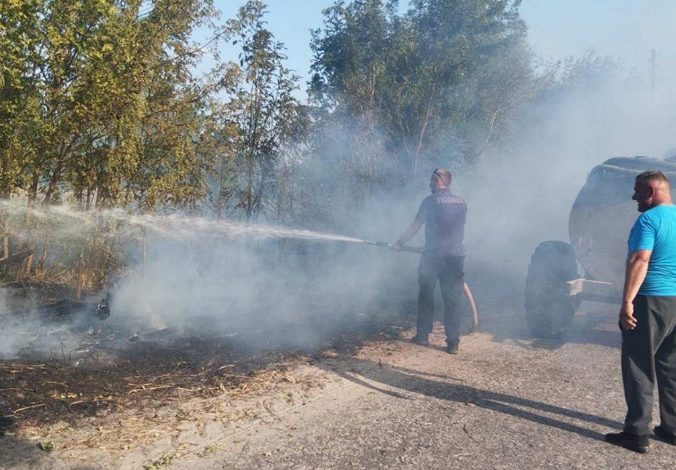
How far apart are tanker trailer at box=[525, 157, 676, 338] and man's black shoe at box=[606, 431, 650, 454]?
3018 mm

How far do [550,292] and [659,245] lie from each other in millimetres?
A: 3120

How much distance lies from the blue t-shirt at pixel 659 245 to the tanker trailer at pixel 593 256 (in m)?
2.69

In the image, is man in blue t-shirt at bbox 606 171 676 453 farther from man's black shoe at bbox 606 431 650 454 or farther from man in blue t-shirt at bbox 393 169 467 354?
man in blue t-shirt at bbox 393 169 467 354

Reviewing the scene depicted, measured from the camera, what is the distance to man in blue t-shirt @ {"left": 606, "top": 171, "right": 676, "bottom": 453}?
4.21 meters

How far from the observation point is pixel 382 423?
14.4 ft

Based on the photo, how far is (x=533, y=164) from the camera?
17906 millimetres

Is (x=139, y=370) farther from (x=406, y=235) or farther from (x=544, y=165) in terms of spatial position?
(x=544, y=165)

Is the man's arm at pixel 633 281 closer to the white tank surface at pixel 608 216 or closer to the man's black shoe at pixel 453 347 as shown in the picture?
Result: the man's black shoe at pixel 453 347

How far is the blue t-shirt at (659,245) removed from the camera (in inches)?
169

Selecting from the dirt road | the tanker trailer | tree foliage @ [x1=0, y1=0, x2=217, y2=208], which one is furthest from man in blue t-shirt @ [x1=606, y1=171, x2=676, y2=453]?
tree foliage @ [x1=0, y1=0, x2=217, y2=208]

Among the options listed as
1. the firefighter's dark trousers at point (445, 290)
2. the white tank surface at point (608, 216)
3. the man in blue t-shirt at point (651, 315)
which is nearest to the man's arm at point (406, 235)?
the firefighter's dark trousers at point (445, 290)

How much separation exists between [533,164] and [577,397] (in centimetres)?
1389

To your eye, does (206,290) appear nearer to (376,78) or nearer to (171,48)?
(171,48)

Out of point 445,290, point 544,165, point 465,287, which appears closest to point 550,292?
point 465,287
